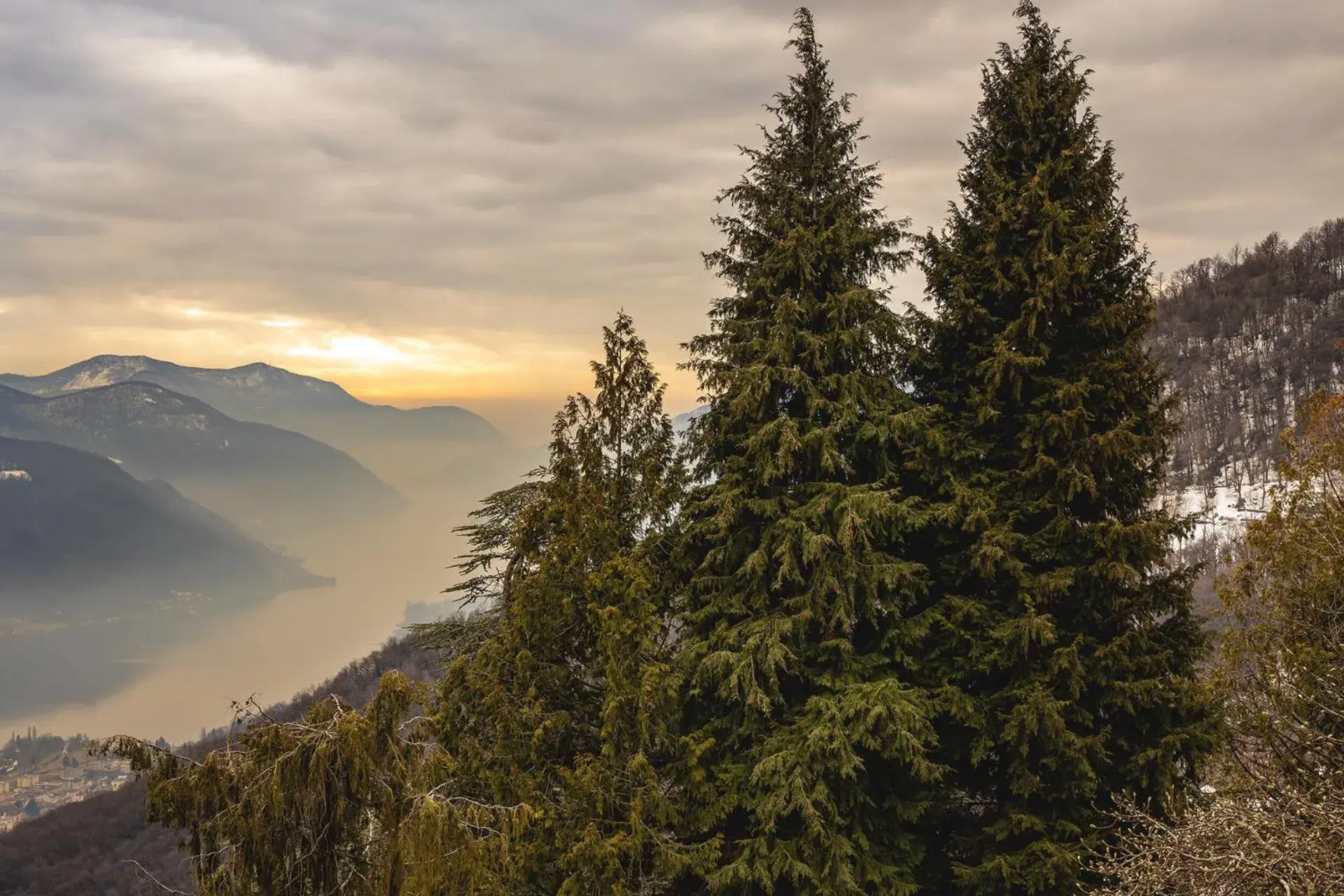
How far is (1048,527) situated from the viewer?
449 inches

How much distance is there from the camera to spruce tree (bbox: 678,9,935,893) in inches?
419

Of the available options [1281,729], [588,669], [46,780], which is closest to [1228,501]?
[1281,729]

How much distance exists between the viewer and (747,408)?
1179 centimetres

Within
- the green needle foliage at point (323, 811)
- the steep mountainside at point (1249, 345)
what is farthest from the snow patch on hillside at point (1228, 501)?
the green needle foliage at point (323, 811)

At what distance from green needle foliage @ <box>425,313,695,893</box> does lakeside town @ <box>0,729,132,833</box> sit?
455ft

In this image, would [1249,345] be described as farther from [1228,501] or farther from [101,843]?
[101,843]

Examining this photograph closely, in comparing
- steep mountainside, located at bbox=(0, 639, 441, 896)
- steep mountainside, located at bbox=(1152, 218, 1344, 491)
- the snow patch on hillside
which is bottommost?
steep mountainside, located at bbox=(0, 639, 441, 896)

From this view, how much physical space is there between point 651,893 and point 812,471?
6.40 metres

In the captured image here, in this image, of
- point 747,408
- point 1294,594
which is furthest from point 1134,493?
point 747,408

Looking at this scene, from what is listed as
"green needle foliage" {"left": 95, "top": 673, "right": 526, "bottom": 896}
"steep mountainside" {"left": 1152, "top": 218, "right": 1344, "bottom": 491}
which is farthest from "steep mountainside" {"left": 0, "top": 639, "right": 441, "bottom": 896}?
"steep mountainside" {"left": 1152, "top": 218, "right": 1344, "bottom": 491}

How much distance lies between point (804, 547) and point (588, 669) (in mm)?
3903

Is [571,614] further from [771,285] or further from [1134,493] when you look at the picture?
[1134,493]

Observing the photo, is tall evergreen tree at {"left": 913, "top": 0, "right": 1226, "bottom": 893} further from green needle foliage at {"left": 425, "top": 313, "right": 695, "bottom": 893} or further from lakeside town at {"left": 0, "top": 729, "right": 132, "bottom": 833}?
lakeside town at {"left": 0, "top": 729, "right": 132, "bottom": 833}

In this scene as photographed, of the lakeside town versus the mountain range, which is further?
the lakeside town
